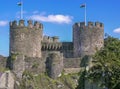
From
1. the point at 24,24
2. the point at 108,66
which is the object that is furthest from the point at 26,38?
the point at 108,66

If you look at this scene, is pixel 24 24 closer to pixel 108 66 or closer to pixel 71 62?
pixel 71 62

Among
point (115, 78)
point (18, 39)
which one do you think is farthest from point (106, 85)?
point (18, 39)

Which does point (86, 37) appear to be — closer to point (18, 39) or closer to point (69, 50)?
point (69, 50)

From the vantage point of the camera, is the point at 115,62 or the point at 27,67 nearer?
the point at 115,62

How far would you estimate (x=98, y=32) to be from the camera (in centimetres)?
7112

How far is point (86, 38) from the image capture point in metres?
70.7

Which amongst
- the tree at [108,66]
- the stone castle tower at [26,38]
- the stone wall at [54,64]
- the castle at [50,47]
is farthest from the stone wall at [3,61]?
the tree at [108,66]

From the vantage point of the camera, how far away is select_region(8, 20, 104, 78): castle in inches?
2630

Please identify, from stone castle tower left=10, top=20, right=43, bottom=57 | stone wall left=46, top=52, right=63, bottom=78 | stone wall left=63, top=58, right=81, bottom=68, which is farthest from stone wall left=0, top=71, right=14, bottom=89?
stone wall left=63, top=58, right=81, bottom=68

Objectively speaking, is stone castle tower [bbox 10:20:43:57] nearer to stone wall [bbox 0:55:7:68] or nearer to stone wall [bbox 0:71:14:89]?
stone wall [bbox 0:55:7:68]

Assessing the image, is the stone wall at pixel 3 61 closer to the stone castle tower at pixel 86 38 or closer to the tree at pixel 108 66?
the stone castle tower at pixel 86 38

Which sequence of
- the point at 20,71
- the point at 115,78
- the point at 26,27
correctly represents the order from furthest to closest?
1. the point at 26,27
2. the point at 20,71
3. the point at 115,78

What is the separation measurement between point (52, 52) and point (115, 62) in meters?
25.1

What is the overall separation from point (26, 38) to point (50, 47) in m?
3.30
